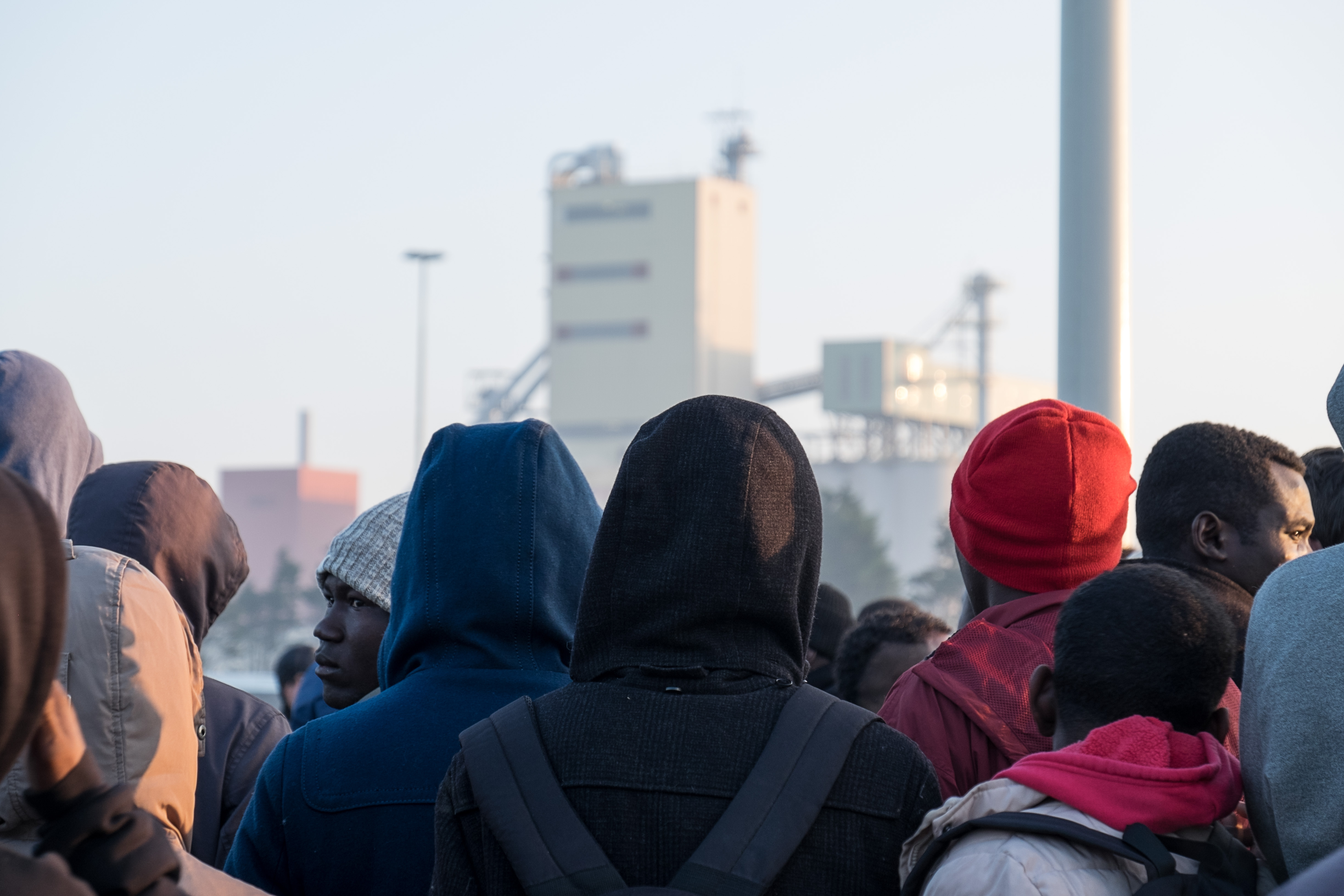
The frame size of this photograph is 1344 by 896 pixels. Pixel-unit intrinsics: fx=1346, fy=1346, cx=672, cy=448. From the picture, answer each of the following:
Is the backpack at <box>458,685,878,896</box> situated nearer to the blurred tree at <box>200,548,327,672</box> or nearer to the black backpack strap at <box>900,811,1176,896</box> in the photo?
the black backpack strap at <box>900,811,1176,896</box>

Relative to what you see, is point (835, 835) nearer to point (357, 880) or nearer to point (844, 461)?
point (357, 880)

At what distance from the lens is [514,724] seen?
1827 mm

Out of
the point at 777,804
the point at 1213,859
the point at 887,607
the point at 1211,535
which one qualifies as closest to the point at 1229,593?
the point at 1211,535

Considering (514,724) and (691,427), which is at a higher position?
(691,427)

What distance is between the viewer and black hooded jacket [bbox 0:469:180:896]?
3.92 feet

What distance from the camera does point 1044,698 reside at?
6.73 ft

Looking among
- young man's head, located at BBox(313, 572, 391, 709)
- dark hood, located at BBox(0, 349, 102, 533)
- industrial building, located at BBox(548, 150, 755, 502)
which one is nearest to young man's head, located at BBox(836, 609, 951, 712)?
young man's head, located at BBox(313, 572, 391, 709)

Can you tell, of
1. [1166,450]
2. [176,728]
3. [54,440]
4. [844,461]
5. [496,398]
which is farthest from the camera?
[496,398]

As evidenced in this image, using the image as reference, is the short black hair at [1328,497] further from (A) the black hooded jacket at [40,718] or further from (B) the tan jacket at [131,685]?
(A) the black hooded jacket at [40,718]

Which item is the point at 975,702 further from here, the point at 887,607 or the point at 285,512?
the point at 285,512

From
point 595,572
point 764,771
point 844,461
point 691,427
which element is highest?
point 691,427

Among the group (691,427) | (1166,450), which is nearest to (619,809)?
(691,427)

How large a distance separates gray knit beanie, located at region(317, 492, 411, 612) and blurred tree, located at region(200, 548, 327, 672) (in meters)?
52.8

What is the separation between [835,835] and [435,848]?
1.81 ft
